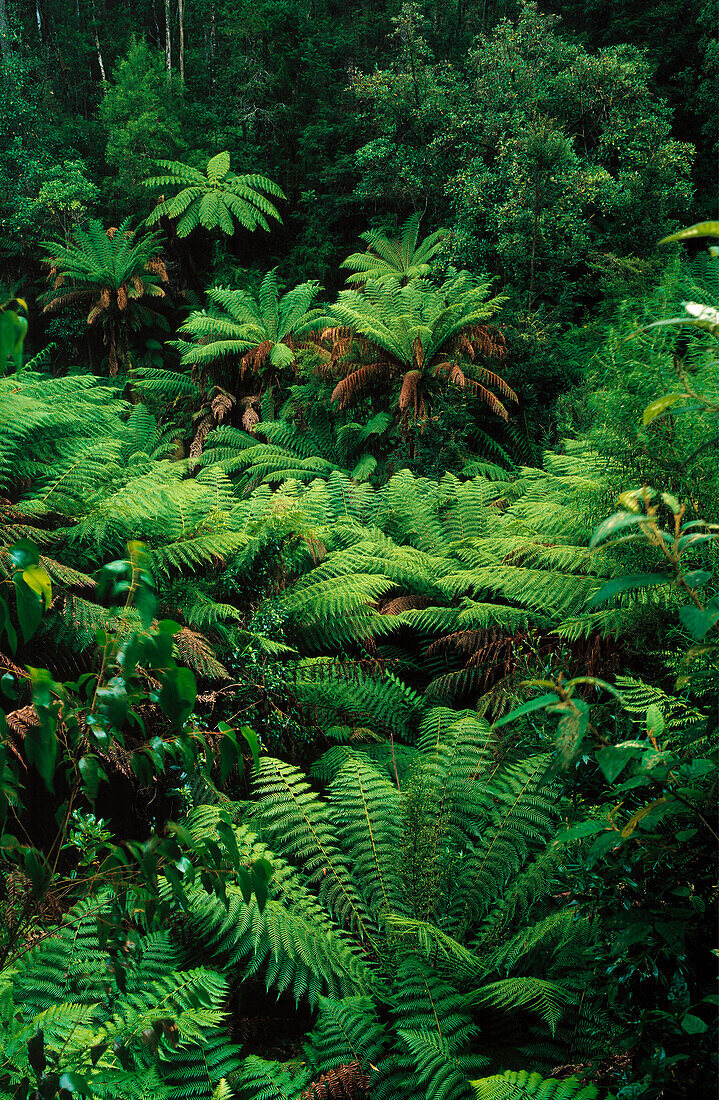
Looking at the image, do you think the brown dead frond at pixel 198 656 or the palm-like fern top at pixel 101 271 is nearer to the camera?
the brown dead frond at pixel 198 656

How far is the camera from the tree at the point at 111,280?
348 inches

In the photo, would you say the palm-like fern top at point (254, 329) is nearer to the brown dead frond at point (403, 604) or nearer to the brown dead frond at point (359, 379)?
the brown dead frond at point (359, 379)

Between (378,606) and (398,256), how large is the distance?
621 centimetres

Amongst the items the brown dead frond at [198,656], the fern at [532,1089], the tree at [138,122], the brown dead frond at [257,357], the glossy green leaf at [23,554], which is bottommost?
the fern at [532,1089]

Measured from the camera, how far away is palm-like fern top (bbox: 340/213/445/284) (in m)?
8.10

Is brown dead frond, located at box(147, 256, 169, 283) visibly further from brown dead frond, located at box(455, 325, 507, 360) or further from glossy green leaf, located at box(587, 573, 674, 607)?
glossy green leaf, located at box(587, 573, 674, 607)

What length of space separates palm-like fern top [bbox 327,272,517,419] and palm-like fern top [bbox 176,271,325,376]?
37.6 inches

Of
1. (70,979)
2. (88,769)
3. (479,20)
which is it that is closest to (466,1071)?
(70,979)

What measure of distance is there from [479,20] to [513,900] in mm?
13085

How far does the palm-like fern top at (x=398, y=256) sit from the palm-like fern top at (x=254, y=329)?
2.21 feet

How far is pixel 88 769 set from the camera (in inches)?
37.3

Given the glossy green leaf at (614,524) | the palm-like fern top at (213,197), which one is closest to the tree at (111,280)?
the palm-like fern top at (213,197)

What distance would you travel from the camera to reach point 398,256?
28.2 feet

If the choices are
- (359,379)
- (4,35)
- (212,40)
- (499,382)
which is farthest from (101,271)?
(212,40)
